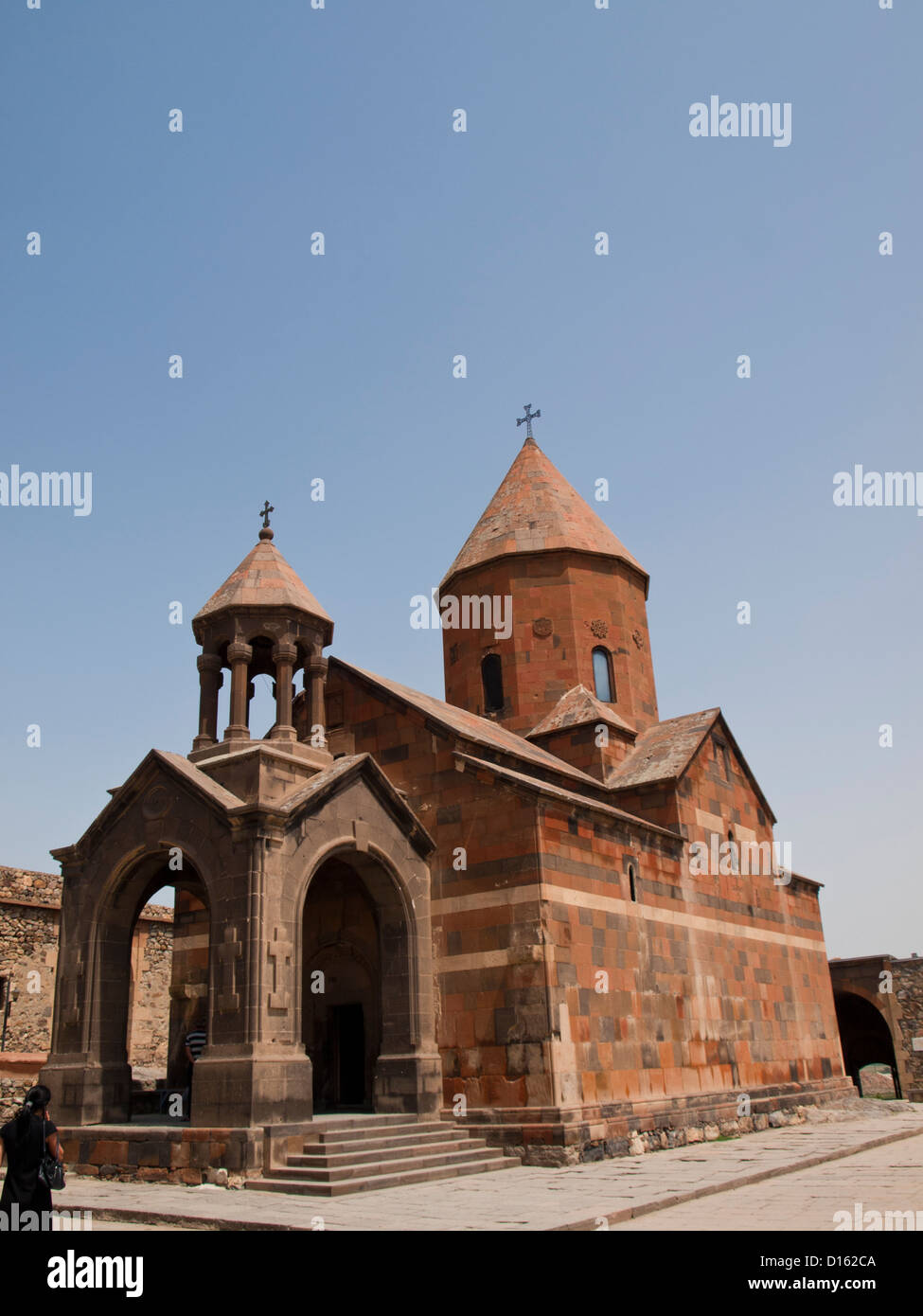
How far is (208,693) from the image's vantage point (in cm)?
1438

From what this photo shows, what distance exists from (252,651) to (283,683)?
0.75 metres

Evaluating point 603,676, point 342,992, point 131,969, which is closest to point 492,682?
point 603,676

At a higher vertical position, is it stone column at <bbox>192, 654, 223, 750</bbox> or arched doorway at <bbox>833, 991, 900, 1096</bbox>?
stone column at <bbox>192, 654, 223, 750</bbox>

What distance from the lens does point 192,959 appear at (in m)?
15.2

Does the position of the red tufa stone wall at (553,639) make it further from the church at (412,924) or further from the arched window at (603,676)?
the church at (412,924)

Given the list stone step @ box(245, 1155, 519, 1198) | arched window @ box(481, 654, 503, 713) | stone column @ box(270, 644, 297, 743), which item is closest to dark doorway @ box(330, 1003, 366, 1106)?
stone step @ box(245, 1155, 519, 1198)

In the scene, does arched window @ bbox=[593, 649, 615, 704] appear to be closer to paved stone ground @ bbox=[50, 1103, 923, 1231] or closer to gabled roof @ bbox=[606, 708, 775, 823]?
gabled roof @ bbox=[606, 708, 775, 823]

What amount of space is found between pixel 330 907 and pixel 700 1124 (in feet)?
19.8

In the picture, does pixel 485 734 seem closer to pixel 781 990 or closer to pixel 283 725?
pixel 283 725

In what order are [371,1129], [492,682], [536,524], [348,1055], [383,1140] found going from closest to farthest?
[383,1140] < [371,1129] < [348,1055] < [492,682] < [536,524]

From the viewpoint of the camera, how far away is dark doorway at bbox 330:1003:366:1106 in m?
14.2

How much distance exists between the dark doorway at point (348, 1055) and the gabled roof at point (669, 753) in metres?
5.93

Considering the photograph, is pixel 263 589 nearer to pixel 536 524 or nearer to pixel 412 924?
pixel 412 924

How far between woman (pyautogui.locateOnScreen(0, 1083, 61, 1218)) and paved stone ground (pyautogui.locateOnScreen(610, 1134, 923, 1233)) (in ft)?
13.2
